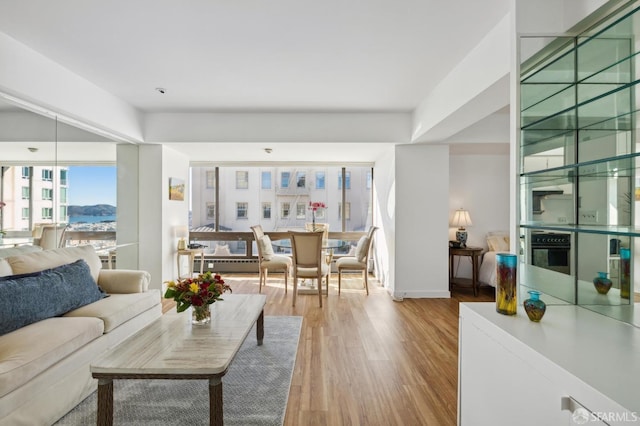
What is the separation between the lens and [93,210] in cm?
411

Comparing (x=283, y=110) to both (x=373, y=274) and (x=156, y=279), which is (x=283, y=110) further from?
(x=373, y=274)

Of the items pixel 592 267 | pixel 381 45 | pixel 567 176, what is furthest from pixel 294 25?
pixel 592 267

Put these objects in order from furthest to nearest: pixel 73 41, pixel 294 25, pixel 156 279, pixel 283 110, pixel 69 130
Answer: pixel 156 279, pixel 283 110, pixel 69 130, pixel 73 41, pixel 294 25

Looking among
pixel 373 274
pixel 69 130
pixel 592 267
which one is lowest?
pixel 373 274

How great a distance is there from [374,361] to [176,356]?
164 centimetres

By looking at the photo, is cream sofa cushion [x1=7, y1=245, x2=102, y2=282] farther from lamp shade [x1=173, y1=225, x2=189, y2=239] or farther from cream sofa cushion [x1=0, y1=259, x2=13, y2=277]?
lamp shade [x1=173, y1=225, x2=189, y2=239]

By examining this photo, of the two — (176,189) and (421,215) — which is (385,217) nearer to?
→ (421,215)

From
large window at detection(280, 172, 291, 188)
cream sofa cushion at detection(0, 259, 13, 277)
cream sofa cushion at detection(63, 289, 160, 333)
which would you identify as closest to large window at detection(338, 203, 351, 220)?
large window at detection(280, 172, 291, 188)

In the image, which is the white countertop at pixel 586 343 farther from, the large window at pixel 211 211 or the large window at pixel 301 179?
the large window at pixel 211 211

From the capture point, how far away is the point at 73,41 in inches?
109

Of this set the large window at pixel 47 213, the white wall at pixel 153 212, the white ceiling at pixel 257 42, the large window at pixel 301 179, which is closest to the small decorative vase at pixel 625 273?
the white ceiling at pixel 257 42

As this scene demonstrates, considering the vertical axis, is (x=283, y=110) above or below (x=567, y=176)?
above

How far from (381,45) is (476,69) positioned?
0.82m

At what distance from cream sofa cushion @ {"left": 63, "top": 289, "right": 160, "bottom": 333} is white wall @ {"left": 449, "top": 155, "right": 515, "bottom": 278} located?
4664 mm
